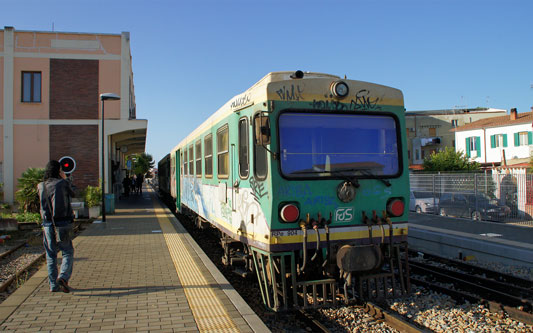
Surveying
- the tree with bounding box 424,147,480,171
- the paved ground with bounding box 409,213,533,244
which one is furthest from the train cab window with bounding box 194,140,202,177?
the tree with bounding box 424,147,480,171

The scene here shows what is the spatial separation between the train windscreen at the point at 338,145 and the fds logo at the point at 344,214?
0.43 meters

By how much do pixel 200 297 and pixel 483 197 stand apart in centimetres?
1351

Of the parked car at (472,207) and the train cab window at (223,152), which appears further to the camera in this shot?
the parked car at (472,207)

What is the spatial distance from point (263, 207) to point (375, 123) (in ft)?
6.45

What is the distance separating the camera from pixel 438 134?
57.4m

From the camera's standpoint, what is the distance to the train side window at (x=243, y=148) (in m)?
5.79

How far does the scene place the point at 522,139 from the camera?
119ft

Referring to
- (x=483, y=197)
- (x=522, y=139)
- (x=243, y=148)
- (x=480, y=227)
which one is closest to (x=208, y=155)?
(x=243, y=148)

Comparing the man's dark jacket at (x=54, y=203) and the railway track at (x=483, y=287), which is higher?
the man's dark jacket at (x=54, y=203)

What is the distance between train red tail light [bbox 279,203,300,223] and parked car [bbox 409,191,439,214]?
569 inches

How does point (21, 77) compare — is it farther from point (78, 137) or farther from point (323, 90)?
point (323, 90)

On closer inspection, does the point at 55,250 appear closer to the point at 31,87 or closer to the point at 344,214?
the point at 344,214

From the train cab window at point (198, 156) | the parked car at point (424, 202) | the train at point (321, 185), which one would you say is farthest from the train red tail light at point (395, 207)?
the parked car at point (424, 202)

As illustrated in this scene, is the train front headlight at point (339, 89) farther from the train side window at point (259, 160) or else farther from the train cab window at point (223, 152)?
the train cab window at point (223, 152)
